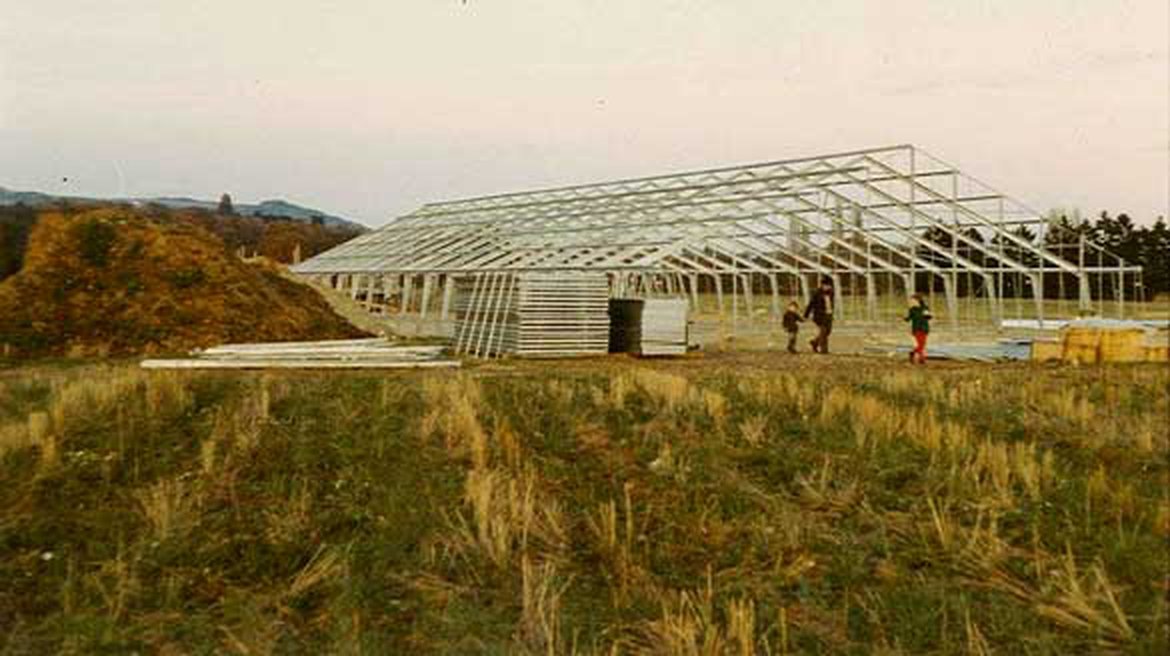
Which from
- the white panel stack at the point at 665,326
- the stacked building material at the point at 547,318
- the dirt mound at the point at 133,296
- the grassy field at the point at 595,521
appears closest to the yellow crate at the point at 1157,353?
the grassy field at the point at 595,521

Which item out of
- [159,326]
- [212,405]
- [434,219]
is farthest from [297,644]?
[434,219]

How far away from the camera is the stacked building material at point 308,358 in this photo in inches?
655

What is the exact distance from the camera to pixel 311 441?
34.8 ft

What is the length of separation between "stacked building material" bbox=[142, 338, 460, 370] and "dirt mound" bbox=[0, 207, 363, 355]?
9.74ft

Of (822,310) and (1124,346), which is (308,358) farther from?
(1124,346)

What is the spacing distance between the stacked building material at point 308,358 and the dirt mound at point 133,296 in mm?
2968

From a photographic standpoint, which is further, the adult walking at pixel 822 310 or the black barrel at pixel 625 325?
the black barrel at pixel 625 325

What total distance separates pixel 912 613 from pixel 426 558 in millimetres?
3569

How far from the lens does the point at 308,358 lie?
18.0 m

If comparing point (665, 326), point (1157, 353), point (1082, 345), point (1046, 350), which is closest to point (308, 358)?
point (665, 326)

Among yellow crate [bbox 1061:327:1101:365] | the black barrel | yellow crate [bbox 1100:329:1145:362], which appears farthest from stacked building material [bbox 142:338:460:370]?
yellow crate [bbox 1100:329:1145:362]

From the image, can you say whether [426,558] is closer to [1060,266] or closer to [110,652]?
[110,652]

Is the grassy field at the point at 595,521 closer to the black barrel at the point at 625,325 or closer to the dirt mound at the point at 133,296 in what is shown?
the black barrel at the point at 625,325

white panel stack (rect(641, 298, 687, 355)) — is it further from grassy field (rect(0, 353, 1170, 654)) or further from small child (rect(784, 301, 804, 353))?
grassy field (rect(0, 353, 1170, 654))
